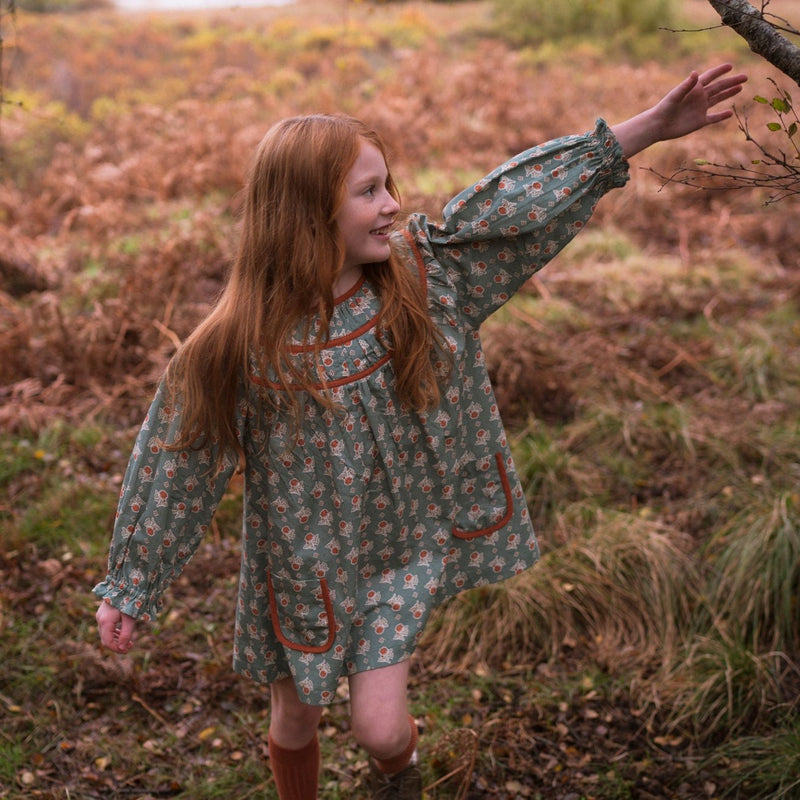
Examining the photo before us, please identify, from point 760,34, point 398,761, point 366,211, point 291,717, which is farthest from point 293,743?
point 760,34

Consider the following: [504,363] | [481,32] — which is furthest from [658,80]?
[504,363]

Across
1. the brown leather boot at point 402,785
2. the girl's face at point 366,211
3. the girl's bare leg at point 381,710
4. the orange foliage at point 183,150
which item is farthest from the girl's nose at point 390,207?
the orange foliage at point 183,150

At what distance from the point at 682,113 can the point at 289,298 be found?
99 centimetres

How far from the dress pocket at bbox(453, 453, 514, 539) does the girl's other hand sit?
0.84 metres

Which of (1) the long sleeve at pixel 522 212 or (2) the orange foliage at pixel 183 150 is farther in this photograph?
(2) the orange foliage at pixel 183 150

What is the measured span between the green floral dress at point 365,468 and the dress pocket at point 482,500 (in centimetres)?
4

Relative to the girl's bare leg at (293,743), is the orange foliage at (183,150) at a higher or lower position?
higher

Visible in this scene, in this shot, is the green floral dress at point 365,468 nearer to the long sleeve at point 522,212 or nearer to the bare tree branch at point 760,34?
the long sleeve at point 522,212

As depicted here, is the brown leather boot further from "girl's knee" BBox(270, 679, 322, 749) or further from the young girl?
"girl's knee" BBox(270, 679, 322, 749)

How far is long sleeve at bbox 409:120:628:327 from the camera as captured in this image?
7.33 ft

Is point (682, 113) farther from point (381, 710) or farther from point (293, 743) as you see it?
point (293, 743)

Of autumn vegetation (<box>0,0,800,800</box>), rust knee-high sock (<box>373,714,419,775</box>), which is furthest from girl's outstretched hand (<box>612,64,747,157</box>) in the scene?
rust knee-high sock (<box>373,714,419,775</box>)

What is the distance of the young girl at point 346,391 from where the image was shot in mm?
2219

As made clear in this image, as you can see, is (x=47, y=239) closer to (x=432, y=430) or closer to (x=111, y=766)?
(x=111, y=766)
